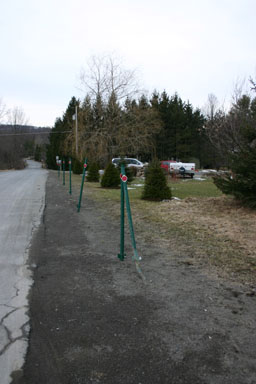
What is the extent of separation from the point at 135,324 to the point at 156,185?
9620 millimetres

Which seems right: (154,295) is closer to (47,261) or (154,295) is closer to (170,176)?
(47,261)

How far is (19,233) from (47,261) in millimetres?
2165

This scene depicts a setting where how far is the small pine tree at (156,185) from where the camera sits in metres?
12.3

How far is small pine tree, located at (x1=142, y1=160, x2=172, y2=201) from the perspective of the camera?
12.3m

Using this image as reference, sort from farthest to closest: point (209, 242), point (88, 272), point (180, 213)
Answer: point (180, 213) < point (209, 242) < point (88, 272)

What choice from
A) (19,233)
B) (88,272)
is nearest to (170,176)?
(19,233)

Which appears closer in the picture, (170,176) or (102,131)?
(170,176)

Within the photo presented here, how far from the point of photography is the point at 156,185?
12461 millimetres

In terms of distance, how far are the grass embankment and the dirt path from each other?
1.40 feet

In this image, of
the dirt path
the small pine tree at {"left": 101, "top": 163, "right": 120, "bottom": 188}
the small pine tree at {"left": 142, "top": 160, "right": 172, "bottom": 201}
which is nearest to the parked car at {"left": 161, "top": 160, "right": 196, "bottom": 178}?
the small pine tree at {"left": 101, "top": 163, "right": 120, "bottom": 188}

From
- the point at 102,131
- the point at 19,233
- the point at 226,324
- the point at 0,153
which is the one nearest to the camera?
the point at 226,324

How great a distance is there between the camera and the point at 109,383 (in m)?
2.22

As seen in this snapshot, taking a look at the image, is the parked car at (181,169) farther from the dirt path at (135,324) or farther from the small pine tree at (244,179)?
the dirt path at (135,324)

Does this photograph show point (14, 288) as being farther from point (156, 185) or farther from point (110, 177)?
point (110, 177)
